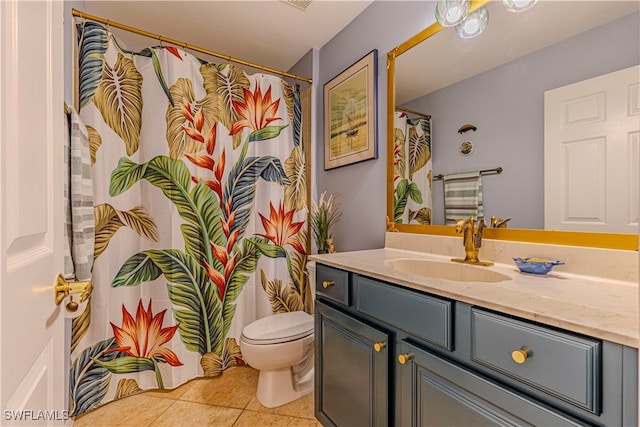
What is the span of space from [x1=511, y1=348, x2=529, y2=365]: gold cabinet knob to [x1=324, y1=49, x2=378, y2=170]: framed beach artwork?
1291mm

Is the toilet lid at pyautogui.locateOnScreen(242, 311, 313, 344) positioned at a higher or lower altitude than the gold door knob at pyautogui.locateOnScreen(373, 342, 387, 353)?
lower

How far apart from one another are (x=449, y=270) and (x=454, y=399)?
0.55m

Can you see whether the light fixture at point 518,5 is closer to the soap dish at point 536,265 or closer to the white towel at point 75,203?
the soap dish at point 536,265

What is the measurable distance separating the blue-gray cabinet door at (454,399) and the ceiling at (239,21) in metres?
1.94

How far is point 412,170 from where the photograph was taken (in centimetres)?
158

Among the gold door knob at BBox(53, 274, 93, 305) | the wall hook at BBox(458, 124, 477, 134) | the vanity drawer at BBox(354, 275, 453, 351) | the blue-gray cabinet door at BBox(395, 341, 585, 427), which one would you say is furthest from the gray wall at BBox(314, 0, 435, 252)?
the gold door knob at BBox(53, 274, 93, 305)

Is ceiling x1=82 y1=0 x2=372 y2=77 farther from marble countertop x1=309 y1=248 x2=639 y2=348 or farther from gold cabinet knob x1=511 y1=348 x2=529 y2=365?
gold cabinet knob x1=511 y1=348 x2=529 y2=365

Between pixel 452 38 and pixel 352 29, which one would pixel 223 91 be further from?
pixel 452 38

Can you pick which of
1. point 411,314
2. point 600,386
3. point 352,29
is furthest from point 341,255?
point 352,29

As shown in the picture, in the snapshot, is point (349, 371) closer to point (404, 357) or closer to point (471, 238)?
point (404, 357)

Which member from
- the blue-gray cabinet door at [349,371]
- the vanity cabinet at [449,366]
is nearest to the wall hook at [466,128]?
the vanity cabinet at [449,366]

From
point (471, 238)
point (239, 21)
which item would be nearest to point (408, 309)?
point (471, 238)

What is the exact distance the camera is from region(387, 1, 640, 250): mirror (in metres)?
0.96

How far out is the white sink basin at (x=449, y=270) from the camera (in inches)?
43.4
